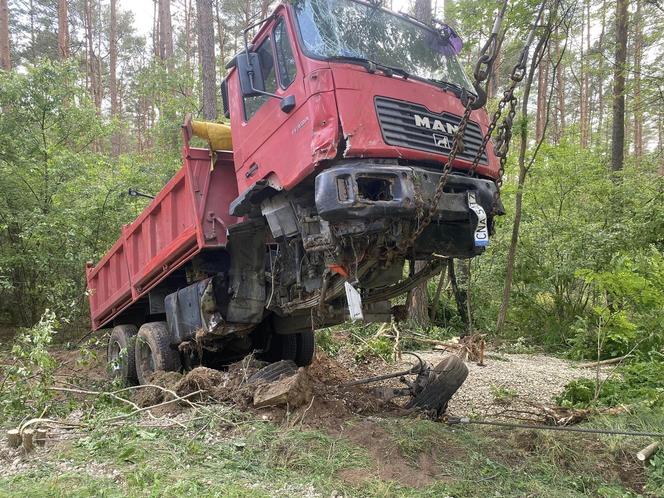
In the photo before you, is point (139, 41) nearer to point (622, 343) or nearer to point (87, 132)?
point (87, 132)

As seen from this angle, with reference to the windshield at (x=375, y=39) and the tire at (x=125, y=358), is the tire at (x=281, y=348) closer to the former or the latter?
the tire at (x=125, y=358)

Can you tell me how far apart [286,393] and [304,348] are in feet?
8.91

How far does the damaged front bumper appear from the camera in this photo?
3346 millimetres

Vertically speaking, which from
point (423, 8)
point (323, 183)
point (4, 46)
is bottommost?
point (323, 183)

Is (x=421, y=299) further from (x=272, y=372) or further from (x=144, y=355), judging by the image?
(x=272, y=372)

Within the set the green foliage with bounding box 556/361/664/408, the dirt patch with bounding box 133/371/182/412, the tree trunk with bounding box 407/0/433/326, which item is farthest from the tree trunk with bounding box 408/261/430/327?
the dirt patch with bounding box 133/371/182/412

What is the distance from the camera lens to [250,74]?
405 cm

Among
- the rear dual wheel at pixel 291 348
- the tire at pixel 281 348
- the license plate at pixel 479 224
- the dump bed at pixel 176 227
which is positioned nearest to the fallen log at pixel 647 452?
the license plate at pixel 479 224

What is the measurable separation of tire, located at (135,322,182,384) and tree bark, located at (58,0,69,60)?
46.0 feet

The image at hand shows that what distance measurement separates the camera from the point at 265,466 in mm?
3242

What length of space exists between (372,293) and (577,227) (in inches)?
244

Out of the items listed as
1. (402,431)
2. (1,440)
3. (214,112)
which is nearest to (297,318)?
(402,431)

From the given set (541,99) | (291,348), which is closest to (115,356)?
(291,348)

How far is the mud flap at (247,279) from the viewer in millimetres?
4996
